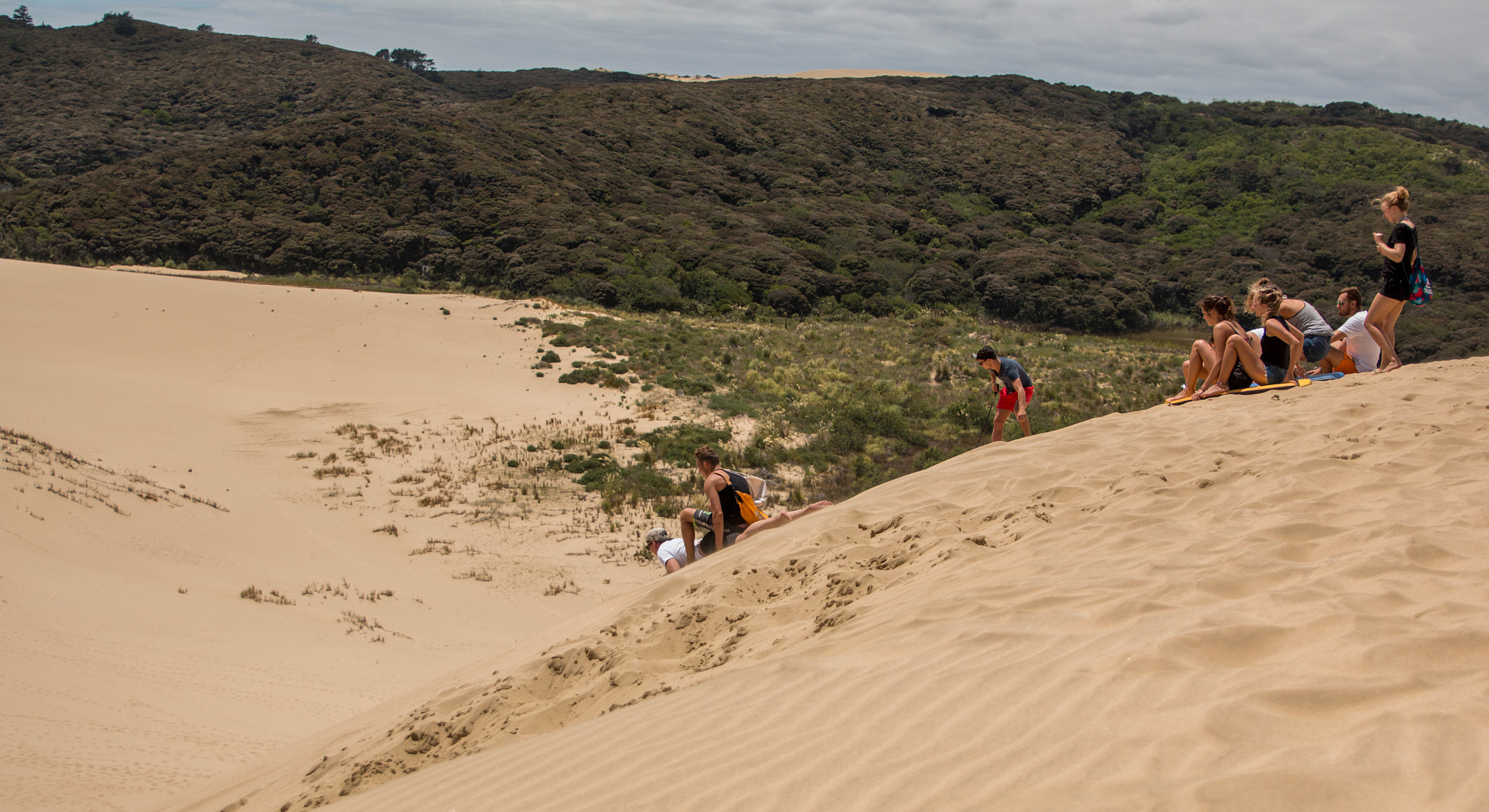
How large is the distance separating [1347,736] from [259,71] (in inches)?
3238

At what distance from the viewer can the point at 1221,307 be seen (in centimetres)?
759

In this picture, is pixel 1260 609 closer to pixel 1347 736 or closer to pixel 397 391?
pixel 1347 736

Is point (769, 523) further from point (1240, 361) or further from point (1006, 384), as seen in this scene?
point (1240, 361)

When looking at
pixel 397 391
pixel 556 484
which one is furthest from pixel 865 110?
pixel 556 484

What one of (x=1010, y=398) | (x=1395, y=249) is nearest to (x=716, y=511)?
(x=1010, y=398)

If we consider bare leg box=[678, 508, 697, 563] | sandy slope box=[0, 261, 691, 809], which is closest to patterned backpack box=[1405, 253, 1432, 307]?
bare leg box=[678, 508, 697, 563]

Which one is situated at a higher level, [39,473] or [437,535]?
[39,473]

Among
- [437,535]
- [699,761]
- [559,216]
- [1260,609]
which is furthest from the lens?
[559,216]

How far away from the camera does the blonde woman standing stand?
7051 millimetres

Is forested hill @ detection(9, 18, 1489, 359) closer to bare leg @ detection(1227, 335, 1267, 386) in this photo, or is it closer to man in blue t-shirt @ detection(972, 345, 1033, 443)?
bare leg @ detection(1227, 335, 1267, 386)

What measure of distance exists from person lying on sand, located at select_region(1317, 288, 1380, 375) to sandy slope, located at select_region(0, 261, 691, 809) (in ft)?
24.7

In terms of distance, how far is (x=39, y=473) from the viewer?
9484 mm

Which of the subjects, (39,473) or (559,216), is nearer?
(39,473)

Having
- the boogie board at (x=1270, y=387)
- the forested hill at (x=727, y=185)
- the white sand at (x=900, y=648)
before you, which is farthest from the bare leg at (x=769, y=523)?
the forested hill at (x=727, y=185)
